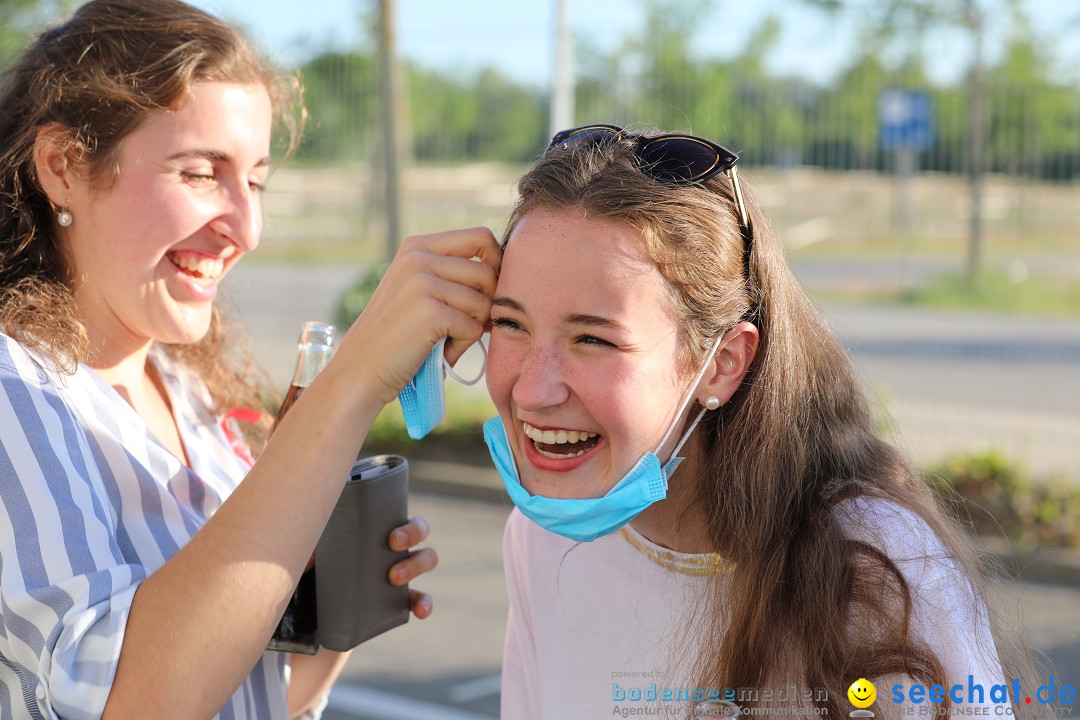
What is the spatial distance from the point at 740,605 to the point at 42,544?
1.11 meters

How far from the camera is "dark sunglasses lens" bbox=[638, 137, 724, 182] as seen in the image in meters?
1.91

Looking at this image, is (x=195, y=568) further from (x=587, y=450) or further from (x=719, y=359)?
(x=719, y=359)

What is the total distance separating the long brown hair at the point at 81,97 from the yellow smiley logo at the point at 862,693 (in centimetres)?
142

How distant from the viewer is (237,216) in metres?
2.15

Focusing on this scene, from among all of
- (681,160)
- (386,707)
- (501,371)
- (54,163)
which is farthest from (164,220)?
(386,707)

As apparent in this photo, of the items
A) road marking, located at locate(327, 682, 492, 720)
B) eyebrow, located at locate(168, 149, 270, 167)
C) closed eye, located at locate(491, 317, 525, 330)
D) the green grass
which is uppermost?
eyebrow, located at locate(168, 149, 270, 167)

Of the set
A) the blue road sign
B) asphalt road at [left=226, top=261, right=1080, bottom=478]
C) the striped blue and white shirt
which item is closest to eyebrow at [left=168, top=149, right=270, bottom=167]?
the striped blue and white shirt

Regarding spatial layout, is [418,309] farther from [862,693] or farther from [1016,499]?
[1016,499]

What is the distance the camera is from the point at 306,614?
2.00m

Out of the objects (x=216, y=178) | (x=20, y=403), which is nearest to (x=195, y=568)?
(x=20, y=403)

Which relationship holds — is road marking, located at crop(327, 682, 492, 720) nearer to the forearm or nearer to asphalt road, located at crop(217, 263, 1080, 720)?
asphalt road, located at crop(217, 263, 1080, 720)

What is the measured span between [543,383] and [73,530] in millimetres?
760

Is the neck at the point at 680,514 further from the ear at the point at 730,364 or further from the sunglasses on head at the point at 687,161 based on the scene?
the sunglasses on head at the point at 687,161

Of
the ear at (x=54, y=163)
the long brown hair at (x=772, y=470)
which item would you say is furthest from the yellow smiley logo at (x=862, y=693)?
the ear at (x=54, y=163)
